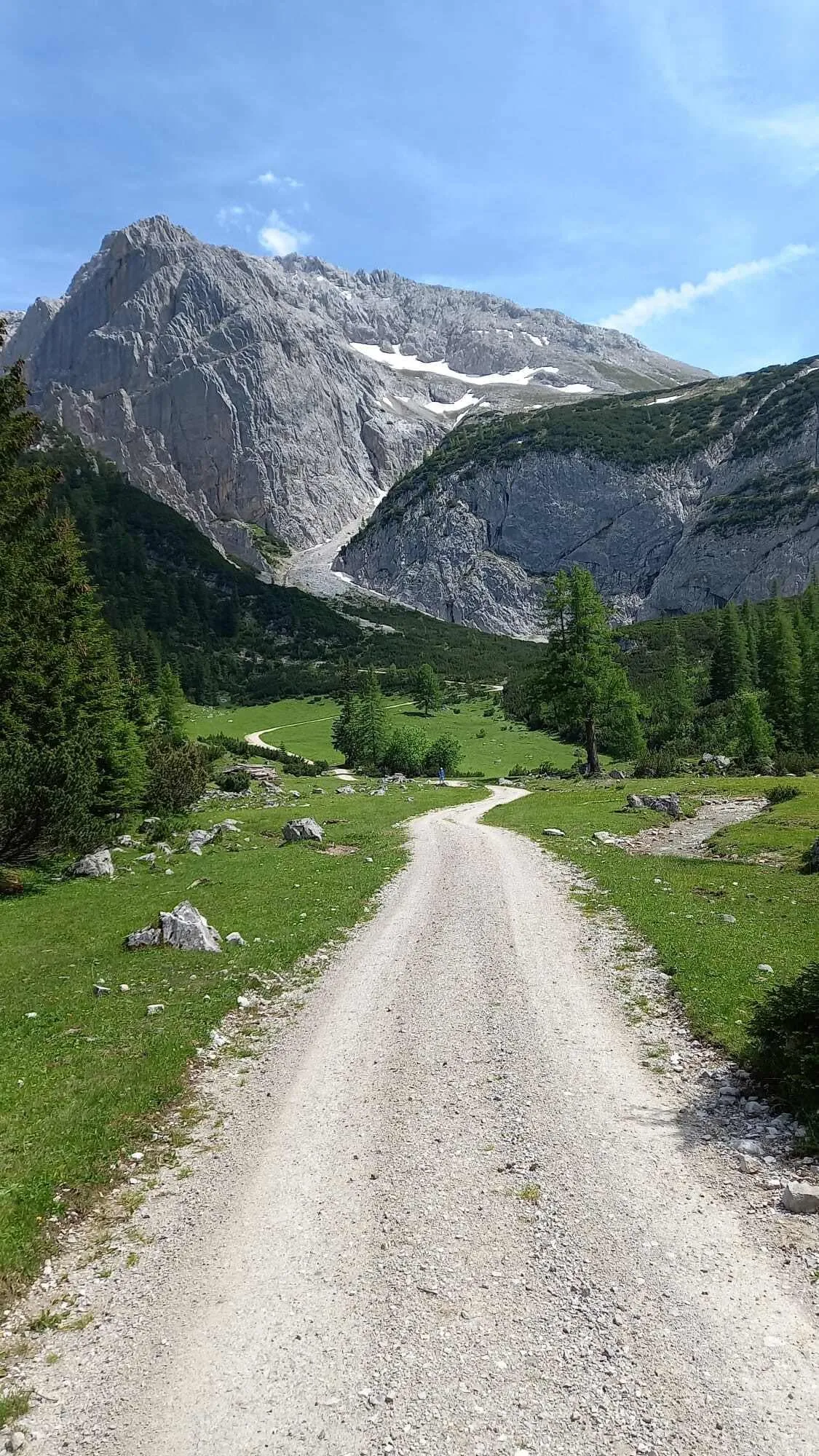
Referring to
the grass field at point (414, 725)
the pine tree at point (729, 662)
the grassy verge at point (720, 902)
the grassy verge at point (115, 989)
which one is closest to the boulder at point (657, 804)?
the grassy verge at point (720, 902)

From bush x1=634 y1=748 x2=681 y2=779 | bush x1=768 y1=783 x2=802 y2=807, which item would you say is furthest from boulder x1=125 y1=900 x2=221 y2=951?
bush x1=634 y1=748 x2=681 y2=779

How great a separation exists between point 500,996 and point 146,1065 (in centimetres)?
693

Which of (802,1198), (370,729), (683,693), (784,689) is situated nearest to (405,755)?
(370,729)

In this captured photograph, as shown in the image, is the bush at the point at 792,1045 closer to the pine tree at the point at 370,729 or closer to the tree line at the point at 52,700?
the tree line at the point at 52,700

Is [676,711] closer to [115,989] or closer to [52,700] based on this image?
[52,700]

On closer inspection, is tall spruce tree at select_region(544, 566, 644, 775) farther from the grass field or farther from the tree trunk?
the grass field

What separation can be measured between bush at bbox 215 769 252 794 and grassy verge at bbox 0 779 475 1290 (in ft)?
79.4

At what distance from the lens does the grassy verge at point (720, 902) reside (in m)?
13.3

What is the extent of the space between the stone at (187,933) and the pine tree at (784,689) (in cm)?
7372

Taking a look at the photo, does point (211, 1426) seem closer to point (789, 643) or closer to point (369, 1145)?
point (369, 1145)

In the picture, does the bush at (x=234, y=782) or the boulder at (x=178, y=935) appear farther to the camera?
the bush at (x=234, y=782)

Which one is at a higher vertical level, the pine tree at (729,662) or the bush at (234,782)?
the pine tree at (729,662)

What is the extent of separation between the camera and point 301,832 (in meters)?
34.7

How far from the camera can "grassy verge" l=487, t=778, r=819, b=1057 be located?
13.3 meters
